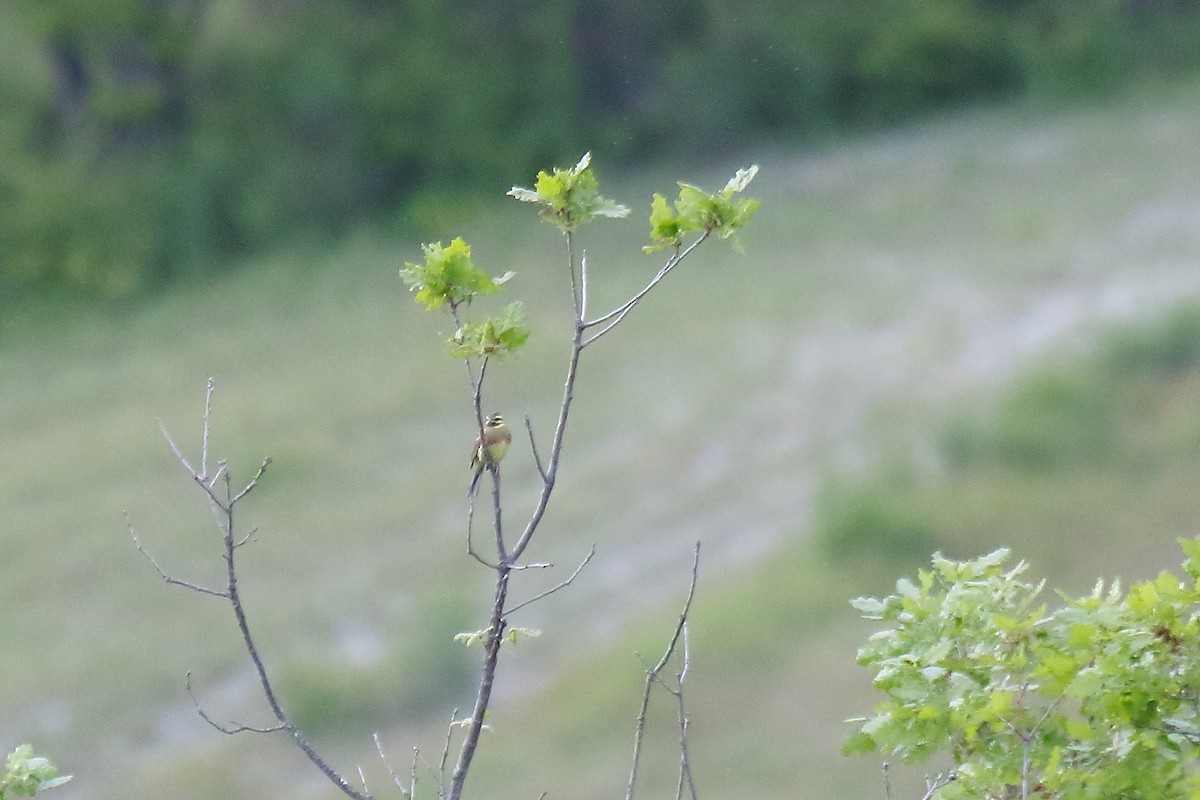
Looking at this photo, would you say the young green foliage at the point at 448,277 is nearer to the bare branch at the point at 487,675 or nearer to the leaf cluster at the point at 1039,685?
the bare branch at the point at 487,675

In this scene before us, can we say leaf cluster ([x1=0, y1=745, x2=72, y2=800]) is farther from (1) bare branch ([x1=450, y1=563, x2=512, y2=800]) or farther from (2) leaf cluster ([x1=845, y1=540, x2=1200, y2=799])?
(2) leaf cluster ([x1=845, y1=540, x2=1200, y2=799])

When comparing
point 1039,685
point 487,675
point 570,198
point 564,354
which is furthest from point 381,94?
point 1039,685

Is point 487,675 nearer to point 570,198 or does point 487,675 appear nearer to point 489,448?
point 489,448

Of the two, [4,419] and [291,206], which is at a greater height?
[291,206]

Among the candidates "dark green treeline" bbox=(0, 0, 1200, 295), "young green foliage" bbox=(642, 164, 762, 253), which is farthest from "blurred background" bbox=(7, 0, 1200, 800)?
"young green foliage" bbox=(642, 164, 762, 253)

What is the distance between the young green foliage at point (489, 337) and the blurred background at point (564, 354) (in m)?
0.67

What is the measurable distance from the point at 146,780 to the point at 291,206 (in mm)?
9209

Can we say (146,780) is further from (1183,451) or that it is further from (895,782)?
(1183,451)

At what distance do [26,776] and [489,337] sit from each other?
35.8 inches

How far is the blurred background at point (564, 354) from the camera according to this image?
832 cm

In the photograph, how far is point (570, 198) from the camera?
7.54ft

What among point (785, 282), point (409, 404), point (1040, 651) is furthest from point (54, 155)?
point (1040, 651)

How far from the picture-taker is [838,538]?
934 cm

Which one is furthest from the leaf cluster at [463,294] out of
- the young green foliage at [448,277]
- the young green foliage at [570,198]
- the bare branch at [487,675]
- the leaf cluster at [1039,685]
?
the leaf cluster at [1039,685]
